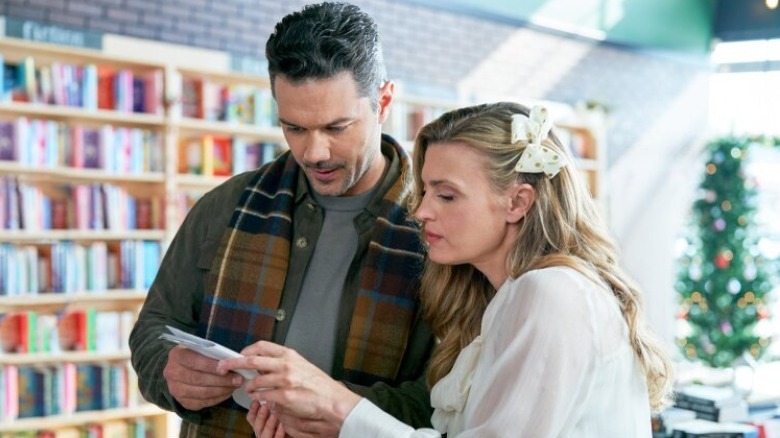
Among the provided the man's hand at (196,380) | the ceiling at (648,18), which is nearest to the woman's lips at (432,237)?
the man's hand at (196,380)

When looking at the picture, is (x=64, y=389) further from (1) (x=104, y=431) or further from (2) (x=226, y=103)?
(2) (x=226, y=103)

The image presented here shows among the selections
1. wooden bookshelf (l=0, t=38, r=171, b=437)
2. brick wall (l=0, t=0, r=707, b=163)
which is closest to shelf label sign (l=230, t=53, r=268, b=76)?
brick wall (l=0, t=0, r=707, b=163)

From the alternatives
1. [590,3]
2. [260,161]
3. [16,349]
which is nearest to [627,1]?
[590,3]

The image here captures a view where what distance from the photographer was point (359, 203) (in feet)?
7.41

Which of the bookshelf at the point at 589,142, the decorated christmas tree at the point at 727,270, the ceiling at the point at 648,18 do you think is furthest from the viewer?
the decorated christmas tree at the point at 727,270

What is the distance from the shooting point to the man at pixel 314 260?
2090 mm

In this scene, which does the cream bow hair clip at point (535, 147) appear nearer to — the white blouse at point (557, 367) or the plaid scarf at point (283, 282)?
the white blouse at point (557, 367)

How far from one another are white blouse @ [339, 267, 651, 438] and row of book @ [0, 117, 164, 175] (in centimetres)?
405

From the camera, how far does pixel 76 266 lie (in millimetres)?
5324

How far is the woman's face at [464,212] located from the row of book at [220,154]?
13.7 ft

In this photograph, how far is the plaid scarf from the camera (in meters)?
2.13

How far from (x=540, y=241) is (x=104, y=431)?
4223 mm

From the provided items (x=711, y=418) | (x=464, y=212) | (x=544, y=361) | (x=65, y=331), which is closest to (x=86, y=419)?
(x=65, y=331)

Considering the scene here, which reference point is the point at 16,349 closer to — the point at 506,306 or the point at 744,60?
the point at 506,306
